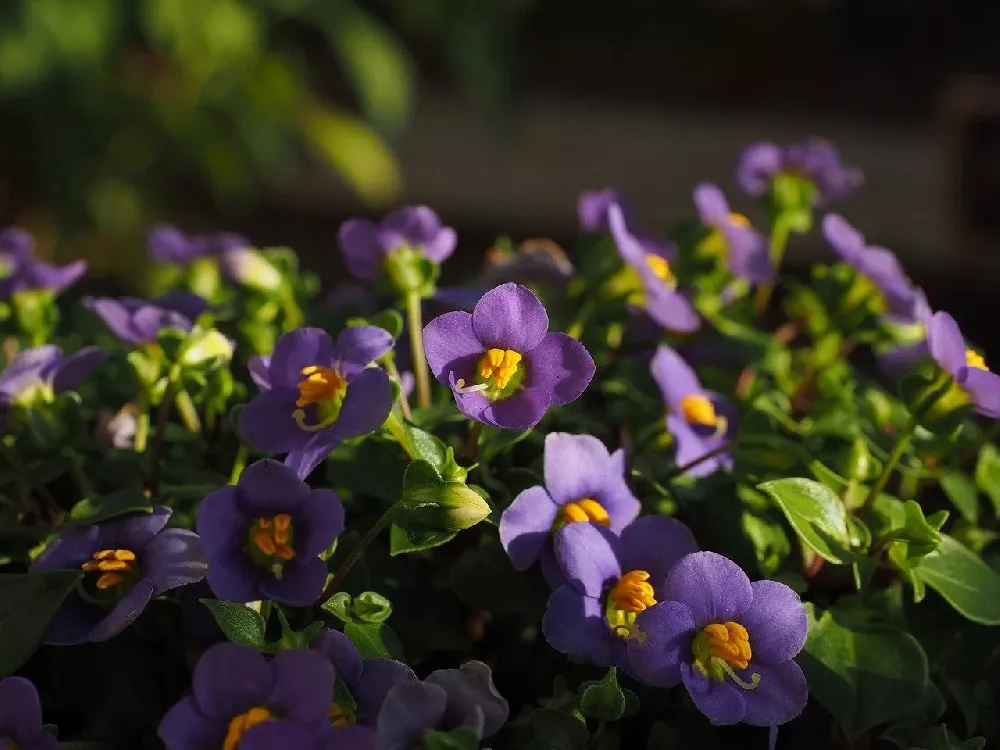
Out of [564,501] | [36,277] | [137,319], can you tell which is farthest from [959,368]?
[36,277]

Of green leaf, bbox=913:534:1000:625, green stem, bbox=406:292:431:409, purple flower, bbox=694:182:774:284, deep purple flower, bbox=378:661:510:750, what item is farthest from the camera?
purple flower, bbox=694:182:774:284

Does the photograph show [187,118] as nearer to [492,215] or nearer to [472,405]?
[492,215]

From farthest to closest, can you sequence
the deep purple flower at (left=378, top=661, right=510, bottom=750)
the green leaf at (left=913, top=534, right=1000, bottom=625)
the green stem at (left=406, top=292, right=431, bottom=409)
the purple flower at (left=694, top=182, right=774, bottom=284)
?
1. the purple flower at (left=694, top=182, right=774, bottom=284)
2. the green stem at (left=406, top=292, right=431, bottom=409)
3. the green leaf at (left=913, top=534, right=1000, bottom=625)
4. the deep purple flower at (left=378, top=661, right=510, bottom=750)

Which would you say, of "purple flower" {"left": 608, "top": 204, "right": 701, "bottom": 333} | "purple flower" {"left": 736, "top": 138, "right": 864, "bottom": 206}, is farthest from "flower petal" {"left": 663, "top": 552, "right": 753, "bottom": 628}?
"purple flower" {"left": 736, "top": 138, "right": 864, "bottom": 206}

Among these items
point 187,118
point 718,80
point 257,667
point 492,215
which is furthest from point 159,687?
point 718,80

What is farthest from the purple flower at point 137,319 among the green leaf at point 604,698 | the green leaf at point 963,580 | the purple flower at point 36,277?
the green leaf at point 963,580

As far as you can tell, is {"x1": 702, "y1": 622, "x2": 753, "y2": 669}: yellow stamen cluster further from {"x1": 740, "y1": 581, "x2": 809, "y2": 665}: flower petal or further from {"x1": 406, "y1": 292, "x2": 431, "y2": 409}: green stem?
{"x1": 406, "y1": 292, "x2": 431, "y2": 409}: green stem
